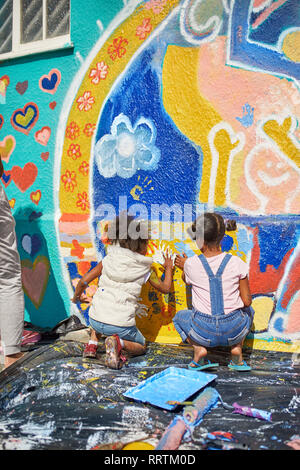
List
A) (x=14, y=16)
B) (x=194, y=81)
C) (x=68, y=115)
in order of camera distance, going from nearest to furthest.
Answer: (x=194, y=81) → (x=68, y=115) → (x=14, y=16)

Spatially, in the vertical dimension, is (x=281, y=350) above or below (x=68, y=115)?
below

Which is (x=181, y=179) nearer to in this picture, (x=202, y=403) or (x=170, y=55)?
(x=170, y=55)

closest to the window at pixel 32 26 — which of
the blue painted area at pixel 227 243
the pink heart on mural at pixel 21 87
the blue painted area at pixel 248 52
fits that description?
the pink heart on mural at pixel 21 87

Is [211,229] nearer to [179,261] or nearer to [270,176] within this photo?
[179,261]

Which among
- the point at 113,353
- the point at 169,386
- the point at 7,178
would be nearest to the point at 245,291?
the point at 169,386

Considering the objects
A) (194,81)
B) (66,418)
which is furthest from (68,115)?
(66,418)

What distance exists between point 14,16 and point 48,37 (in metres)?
0.59

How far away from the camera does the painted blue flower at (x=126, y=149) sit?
351 cm

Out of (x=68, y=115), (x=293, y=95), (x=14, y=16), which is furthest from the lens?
(x=14, y=16)

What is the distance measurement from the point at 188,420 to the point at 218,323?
2.80 feet

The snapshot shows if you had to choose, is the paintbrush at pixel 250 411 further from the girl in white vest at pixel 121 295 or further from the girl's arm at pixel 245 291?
the girl in white vest at pixel 121 295

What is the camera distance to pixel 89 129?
147 inches

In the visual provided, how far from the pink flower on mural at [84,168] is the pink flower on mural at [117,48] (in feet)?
3.19

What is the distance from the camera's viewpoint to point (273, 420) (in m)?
2.06
